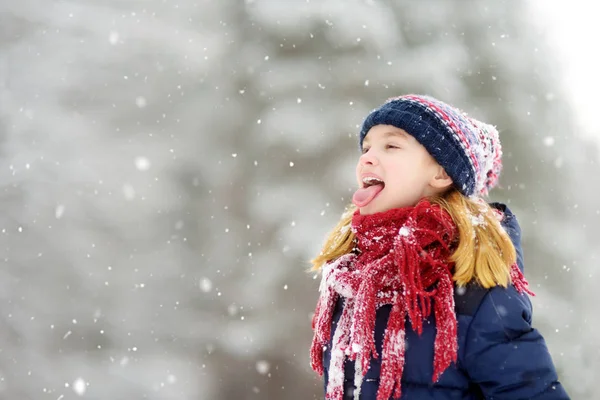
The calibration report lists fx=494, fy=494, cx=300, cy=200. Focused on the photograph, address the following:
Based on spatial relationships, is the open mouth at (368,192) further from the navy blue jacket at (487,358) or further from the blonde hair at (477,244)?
the navy blue jacket at (487,358)

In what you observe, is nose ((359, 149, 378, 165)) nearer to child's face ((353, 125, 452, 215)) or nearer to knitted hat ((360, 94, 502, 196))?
child's face ((353, 125, 452, 215))

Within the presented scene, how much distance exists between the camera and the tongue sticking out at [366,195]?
1.35 metres

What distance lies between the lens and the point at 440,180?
1.38 m

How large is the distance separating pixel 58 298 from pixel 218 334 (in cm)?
130

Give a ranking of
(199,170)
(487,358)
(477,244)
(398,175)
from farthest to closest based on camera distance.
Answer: (199,170) < (398,175) < (477,244) < (487,358)

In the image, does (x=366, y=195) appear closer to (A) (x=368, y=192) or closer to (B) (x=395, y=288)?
(A) (x=368, y=192)

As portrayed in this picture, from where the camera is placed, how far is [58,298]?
12.9ft

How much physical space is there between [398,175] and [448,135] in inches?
6.9

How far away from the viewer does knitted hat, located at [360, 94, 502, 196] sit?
135 cm

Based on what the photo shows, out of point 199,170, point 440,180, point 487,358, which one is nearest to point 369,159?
point 440,180

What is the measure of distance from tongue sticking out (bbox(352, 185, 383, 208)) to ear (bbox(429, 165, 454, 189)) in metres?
0.15

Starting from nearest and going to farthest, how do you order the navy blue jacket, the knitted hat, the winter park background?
the navy blue jacket → the knitted hat → the winter park background

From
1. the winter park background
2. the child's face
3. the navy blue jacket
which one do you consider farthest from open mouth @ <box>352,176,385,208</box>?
the winter park background

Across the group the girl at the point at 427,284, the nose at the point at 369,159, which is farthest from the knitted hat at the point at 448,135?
the nose at the point at 369,159
